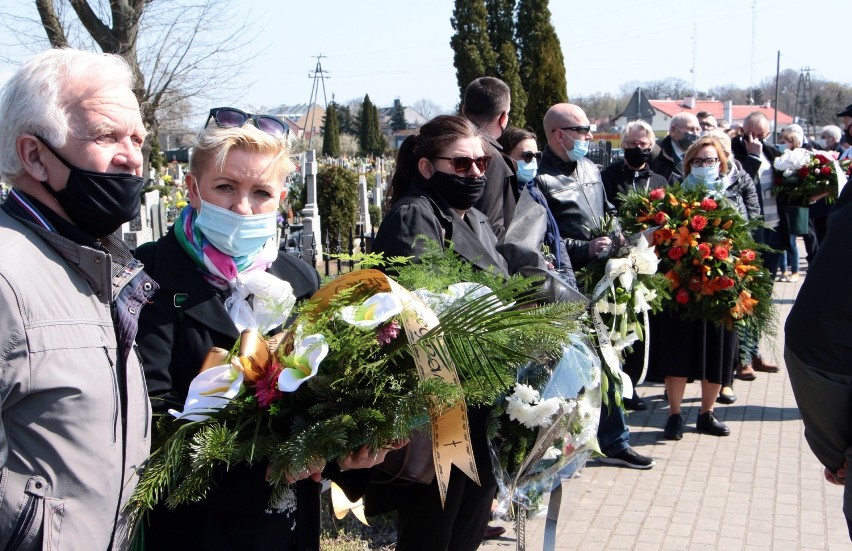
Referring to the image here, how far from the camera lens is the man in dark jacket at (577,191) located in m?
5.70

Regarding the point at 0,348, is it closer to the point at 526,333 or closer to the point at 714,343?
the point at 526,333

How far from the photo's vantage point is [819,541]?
184 inches

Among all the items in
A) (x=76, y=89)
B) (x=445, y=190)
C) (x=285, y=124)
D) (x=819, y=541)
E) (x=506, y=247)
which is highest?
(x=76, y=89)

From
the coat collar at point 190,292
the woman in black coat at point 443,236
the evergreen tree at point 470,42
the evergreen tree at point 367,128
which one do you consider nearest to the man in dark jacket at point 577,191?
the woman in black coat at point 443,236

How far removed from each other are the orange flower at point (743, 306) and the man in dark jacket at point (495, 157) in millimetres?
1882

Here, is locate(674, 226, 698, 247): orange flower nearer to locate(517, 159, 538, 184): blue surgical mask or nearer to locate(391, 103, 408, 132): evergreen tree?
locate(517, 159, 538, 184): blue surgical mask

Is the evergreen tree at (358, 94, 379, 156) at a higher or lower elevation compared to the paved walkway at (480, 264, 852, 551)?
lower

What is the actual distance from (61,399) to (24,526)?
0.27 meters

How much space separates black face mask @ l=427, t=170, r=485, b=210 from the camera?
363cm

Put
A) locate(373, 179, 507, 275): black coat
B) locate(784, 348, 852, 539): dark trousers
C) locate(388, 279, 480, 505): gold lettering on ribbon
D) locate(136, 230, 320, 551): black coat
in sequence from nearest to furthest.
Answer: locate(388, 279, 480, 505): gold lettering on ribbon, locate(136, 230, 320, 551): black coat, locate(784, 348, 852, 539): dark trousers, locate(373, 179, 507, 275): black coat

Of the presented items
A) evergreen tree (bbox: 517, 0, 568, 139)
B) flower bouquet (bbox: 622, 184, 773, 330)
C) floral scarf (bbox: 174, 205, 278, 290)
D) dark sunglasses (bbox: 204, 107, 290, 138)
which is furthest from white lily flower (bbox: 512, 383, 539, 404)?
evergreen tree (bbox: 517, 0, 568, 139)

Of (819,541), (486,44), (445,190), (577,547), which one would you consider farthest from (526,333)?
(486,44)

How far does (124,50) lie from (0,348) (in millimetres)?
10267

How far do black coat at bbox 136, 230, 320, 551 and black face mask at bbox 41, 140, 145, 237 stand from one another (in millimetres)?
369
